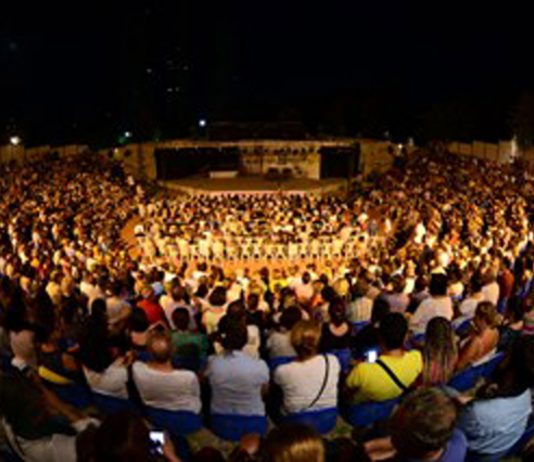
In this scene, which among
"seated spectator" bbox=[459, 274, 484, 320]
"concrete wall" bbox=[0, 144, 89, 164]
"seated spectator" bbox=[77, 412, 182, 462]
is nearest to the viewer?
"seated spectator" bbox=[77, 412, 182, 462]

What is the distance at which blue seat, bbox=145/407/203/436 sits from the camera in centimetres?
433

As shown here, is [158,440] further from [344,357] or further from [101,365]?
[344,357]

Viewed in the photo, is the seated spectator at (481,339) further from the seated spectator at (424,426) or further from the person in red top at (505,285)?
the person in red top at (505,285)

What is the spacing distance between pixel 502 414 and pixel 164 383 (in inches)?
91.3

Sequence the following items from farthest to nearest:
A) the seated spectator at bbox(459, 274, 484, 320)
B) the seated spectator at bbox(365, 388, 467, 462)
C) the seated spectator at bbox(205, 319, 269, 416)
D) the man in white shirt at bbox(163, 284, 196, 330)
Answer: the man in white shirt at bbox(163, 284, 196, 330), the seated spectator at bbox(459, 274, 484, 320), the seated spectator at bbox(205, 319, 269, 416), the seated spectator at bbox(365, 388, 467, 462)

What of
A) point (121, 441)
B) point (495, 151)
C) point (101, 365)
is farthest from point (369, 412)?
point (495, 151)

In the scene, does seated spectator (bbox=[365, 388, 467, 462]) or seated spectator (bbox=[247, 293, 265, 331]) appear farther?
seated spectator (bbox=[247, 293, 265, 331])

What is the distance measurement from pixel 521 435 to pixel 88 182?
24.6 metres

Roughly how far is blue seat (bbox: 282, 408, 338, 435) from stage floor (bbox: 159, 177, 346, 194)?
2675 centimetres

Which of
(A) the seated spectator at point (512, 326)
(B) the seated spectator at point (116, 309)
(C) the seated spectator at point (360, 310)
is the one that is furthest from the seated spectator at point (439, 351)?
(B) the seated spectator at point (116, 309)

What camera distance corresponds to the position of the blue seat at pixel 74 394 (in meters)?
4.86

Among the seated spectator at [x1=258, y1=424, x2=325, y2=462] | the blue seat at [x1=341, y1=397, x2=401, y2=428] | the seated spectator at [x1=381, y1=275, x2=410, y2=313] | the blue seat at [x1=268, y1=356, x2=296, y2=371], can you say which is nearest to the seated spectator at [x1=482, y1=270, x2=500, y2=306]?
the seated spectator at [x1=381, y1=275, x2=410, y2=313]

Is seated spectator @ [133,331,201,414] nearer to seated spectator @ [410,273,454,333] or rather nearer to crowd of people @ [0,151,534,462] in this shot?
crowd of people @ [0,151,534,462]

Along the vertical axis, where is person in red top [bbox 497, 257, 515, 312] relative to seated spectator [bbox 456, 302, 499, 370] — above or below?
below
